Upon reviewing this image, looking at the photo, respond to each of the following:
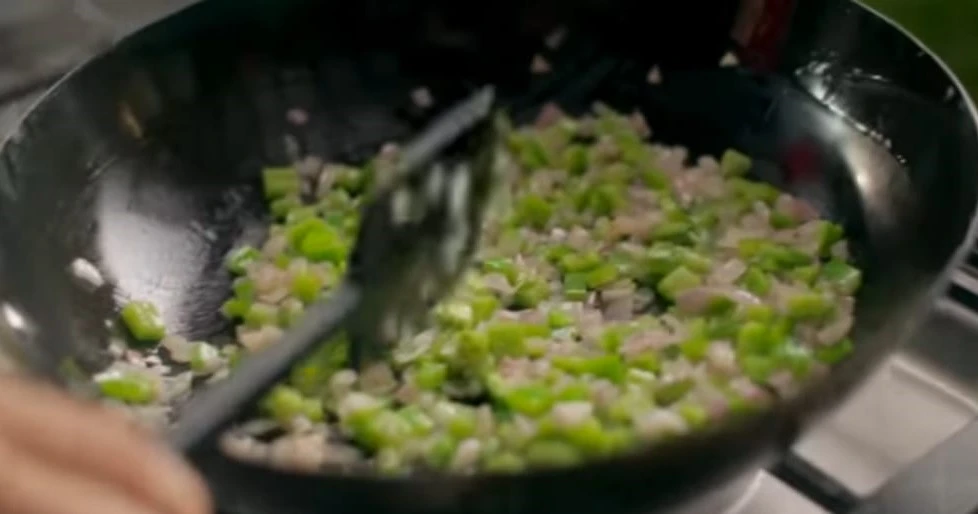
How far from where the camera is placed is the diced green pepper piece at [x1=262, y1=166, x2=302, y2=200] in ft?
3.43

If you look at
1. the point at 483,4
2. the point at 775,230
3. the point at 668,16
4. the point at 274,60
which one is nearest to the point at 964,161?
the point at 775,230

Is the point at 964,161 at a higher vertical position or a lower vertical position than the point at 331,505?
higher

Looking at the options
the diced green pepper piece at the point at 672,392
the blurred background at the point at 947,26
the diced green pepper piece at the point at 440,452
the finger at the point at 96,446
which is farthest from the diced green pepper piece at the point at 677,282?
the finger at the point at 96,446

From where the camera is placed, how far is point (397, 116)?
1100 mm

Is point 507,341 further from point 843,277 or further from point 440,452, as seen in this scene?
point 843,277

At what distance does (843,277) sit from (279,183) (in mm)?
427

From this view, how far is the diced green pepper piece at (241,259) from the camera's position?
38.9 inches

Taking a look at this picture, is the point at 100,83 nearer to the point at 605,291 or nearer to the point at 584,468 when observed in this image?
the point at 605,291

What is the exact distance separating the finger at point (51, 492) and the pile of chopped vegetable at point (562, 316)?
25cm

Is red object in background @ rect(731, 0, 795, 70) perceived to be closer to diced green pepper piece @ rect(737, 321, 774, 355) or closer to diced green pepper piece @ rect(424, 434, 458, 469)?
diced green pepper piece @ rect(737, 321, 774, 355)

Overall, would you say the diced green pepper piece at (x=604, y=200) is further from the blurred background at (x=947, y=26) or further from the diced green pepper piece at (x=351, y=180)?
the blurred background at (x=947, y=26)

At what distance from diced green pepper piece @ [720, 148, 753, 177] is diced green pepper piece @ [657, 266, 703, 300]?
0.13 meters

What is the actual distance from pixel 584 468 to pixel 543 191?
46 centimetres

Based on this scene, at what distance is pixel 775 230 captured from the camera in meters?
1.00
